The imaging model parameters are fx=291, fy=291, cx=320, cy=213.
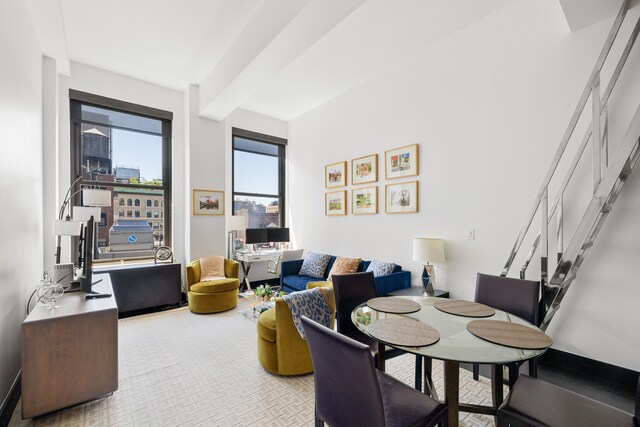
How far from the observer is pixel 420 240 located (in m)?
3.38

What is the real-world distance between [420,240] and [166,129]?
447cm

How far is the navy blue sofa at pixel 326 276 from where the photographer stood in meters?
3.49

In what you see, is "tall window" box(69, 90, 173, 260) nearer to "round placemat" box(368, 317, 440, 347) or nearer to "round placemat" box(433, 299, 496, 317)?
"round placemat" box(368, 317, 440, 347)

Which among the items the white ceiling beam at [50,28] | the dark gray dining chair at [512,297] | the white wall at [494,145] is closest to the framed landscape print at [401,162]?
the white wall at [494,145]

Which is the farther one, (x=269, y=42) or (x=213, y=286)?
(x=213, y=286)

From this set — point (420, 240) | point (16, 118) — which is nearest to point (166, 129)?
point (16, 118)

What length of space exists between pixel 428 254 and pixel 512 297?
45.8 inches

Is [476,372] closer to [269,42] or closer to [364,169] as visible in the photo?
[364,169]

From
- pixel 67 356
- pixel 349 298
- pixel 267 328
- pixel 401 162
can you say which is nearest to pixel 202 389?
pixel 267 328

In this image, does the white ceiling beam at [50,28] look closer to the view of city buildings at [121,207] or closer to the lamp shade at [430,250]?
the view of city buildings at [121,207]

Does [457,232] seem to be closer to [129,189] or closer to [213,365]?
[213,365]

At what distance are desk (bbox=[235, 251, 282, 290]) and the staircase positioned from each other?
3811mm

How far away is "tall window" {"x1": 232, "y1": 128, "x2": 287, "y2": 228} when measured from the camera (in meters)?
5.78

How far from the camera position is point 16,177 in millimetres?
2336
